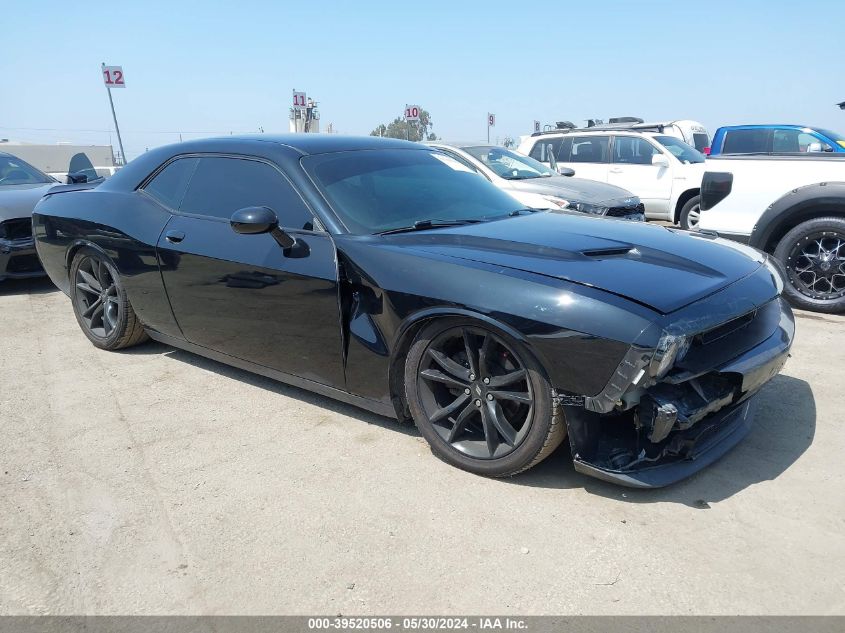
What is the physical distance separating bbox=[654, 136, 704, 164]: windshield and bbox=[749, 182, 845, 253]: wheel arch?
4959 mm

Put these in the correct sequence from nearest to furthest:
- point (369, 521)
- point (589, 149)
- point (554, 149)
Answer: point (369, 521) < point (589, 149) < point (554, 149)

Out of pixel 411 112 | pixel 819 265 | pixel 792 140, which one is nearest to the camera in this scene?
pixel 819 265

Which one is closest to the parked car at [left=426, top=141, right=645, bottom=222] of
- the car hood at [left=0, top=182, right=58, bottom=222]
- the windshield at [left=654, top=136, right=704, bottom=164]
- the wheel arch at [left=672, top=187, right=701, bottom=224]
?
the wheel arch at [left=672, top=187, right=701, bottom=224]

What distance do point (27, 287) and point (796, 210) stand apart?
25.5ft

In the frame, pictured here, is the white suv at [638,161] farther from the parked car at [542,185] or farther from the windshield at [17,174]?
the windshield at [17,174]

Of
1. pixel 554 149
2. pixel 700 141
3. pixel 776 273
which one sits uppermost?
pixel 776 273

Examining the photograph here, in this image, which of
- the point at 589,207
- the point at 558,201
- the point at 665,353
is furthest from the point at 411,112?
the point at 665,353

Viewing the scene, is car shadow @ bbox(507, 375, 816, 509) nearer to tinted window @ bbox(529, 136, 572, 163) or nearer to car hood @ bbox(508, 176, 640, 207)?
car hood @ bbox(508, 176, 640, 207)

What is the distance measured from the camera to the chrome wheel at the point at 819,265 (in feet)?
16.8

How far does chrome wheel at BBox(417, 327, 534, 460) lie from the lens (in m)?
2.71

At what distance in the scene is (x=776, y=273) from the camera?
3.22 metres

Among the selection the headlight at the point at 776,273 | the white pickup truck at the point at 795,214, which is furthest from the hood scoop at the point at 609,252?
the white pickup truck at the point at 795,214

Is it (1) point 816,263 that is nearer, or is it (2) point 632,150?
(1) point 816,263

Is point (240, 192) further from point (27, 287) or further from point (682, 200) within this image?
point (682, 200)
